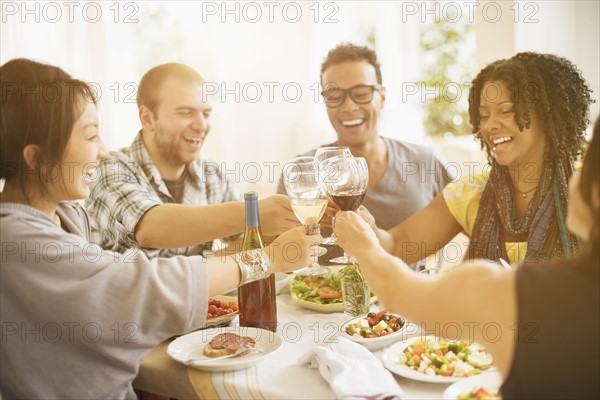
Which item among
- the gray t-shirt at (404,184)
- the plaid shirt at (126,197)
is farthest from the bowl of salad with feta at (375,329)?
the gray t-shirt at (404,184)

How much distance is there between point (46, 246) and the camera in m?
1.33

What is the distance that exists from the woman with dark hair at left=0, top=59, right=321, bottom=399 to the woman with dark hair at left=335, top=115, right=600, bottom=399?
65 centimetres

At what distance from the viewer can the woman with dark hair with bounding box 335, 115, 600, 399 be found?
0.89 m

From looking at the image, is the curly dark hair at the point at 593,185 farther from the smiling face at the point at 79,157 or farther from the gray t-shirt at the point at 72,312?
the smiling face at the point at 79,157

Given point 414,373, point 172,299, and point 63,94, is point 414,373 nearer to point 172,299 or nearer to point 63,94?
point 172,299

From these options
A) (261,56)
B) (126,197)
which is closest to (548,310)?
(126,197)

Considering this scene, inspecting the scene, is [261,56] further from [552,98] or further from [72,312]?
[72,312]

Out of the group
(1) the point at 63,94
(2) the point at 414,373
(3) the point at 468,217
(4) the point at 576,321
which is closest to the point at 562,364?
(4) the point at 576,321

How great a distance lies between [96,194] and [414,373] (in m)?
1.46

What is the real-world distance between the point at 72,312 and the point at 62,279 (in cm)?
7

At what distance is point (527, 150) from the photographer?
2.13m

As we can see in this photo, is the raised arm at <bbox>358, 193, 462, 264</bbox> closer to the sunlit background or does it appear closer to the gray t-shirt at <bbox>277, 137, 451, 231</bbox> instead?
the gray t-shirt at <bbox>277, 137, 451, 231</bbox>

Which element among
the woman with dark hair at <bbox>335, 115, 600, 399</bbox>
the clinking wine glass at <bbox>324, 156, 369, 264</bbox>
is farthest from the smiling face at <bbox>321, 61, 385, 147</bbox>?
the woman with dark hair at <bbox>335, 115, 600, 399</bbox>

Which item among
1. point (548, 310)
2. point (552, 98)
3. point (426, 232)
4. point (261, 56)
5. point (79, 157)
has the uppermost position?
point (261, 56)
